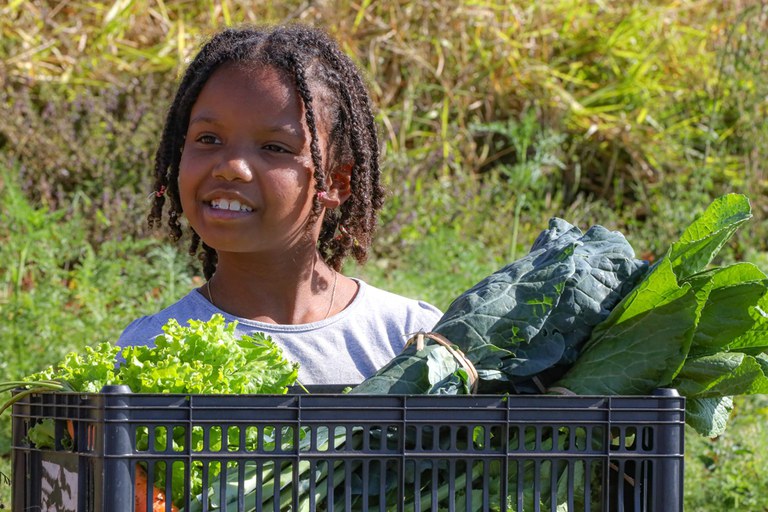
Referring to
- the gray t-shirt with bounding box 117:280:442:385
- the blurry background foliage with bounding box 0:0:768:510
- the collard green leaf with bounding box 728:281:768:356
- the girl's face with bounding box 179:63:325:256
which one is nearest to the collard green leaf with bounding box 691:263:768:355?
the collard green leaf with bounding box 728:281:768:356

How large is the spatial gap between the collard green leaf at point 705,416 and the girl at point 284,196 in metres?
0.75

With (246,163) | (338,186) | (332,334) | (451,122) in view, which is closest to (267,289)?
(332,334)

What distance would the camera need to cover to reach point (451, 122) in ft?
23.0

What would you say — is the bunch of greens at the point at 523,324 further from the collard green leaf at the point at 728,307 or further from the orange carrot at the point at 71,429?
the orange carrot at the point at 71,429

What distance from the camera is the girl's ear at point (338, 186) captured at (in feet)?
10.2

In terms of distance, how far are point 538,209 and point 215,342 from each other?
4.63 meters

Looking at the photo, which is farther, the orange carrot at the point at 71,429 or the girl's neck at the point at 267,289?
the girl's neck at the point at 267,289

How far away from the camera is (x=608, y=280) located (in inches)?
90.5

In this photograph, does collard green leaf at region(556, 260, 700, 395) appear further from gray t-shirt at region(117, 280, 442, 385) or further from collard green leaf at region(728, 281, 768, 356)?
gray t-shirt at region(117, 280, 442, 385)

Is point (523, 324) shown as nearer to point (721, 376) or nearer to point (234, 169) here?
point (721, 376)


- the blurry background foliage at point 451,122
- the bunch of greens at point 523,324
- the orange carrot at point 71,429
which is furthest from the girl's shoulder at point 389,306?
the blurry background foliage at point 451,122

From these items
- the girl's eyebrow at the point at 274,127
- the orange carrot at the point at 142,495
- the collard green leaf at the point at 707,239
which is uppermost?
the girl's eyebrow at the point at 274,127

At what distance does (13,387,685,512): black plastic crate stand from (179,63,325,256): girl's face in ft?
2.73

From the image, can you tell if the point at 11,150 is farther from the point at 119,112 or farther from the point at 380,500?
the point at 380,500
